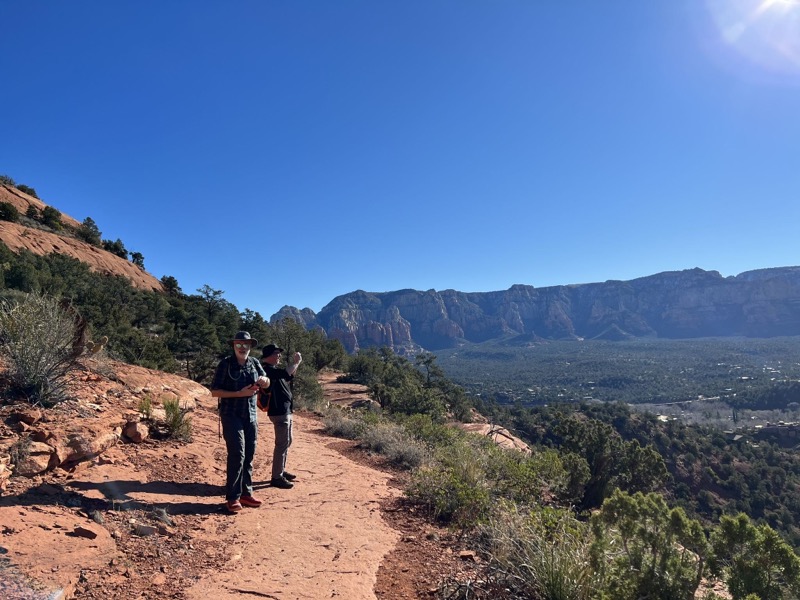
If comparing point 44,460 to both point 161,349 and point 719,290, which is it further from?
point 719,290

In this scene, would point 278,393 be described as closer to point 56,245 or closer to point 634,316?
point 56,245

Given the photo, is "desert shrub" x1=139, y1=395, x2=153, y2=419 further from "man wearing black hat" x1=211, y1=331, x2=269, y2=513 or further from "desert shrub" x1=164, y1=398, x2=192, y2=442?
"man wearing black hat" x1=211, y1=331, x2=269, y2=513

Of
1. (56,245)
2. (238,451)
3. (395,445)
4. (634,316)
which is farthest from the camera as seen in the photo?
(634,316)

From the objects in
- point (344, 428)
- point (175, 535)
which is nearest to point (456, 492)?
point (175, 535)

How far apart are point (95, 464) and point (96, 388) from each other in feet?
5.98

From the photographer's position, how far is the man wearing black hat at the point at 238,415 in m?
4.50

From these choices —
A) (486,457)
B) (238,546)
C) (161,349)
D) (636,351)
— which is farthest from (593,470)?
(636,351)

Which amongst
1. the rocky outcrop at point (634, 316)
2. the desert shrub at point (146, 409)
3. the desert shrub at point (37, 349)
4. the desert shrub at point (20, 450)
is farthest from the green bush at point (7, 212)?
the rocky outcrop at point (634, 316)

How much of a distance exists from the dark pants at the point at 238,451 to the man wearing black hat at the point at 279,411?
60 cm

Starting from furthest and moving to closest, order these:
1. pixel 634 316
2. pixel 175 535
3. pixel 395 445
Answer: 1. pixel 634 316
2. pixel 395 445
3. pixel 175 535

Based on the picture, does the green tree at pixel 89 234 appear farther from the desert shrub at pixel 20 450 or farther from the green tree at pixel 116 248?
the desert shrub at pixel 20 450

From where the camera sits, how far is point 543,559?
307cm

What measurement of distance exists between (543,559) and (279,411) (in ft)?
11.3

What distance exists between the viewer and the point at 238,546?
3742 mm
